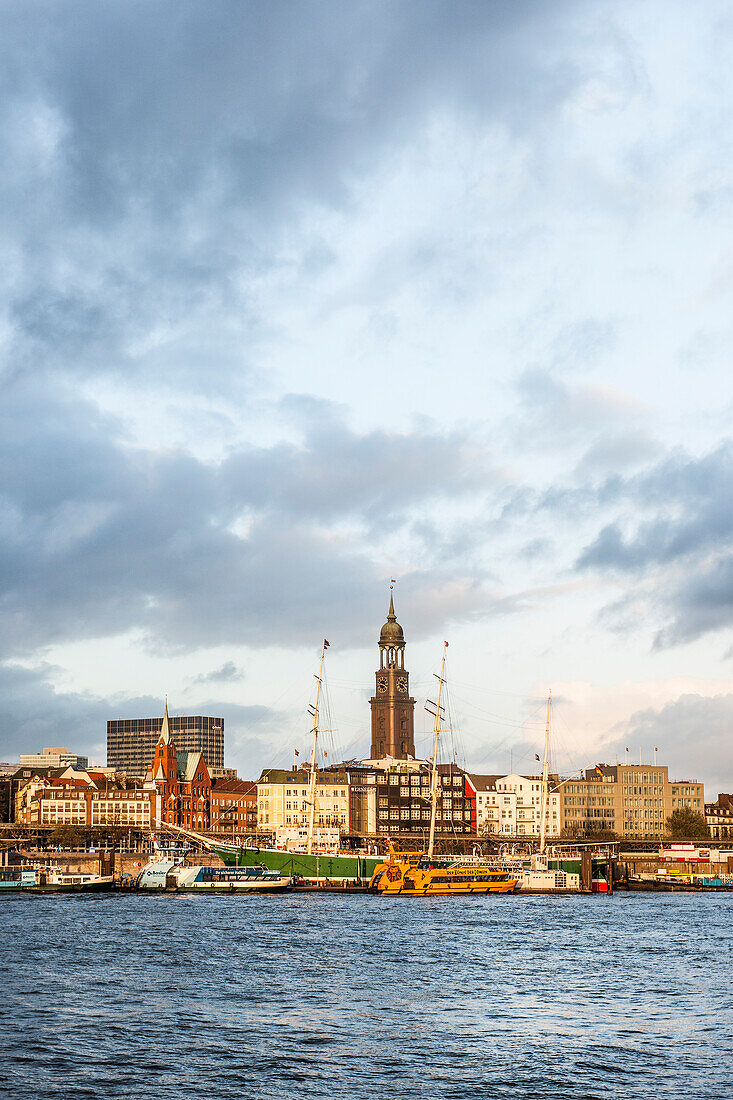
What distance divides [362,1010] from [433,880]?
9902cm

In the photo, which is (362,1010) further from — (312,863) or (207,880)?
(312,863)

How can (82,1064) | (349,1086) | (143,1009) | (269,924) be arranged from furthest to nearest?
(269,924) < (143,1009) < (82,1064) < (349,1086)

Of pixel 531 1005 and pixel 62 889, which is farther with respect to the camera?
pixel 62 889

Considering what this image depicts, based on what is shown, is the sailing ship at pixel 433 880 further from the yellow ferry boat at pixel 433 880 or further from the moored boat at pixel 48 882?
the moored boat at pixel 48 882

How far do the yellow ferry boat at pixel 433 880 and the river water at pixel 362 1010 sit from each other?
46.8 meters

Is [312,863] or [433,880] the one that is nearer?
[433,880]

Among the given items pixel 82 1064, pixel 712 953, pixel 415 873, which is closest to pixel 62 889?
pixel 415 873

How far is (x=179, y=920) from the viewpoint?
105688 mm

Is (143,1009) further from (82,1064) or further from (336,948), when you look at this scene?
(336,948)

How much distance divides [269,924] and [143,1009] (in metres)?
49.4

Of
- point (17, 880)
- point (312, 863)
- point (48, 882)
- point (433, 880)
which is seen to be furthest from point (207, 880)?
point (433, 880)

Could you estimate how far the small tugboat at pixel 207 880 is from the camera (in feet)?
499

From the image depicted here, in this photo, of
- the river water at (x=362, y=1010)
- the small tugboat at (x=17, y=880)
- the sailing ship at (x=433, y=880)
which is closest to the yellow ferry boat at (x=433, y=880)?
the sailing ship at (x=433, y=880)

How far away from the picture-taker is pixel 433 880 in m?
150
